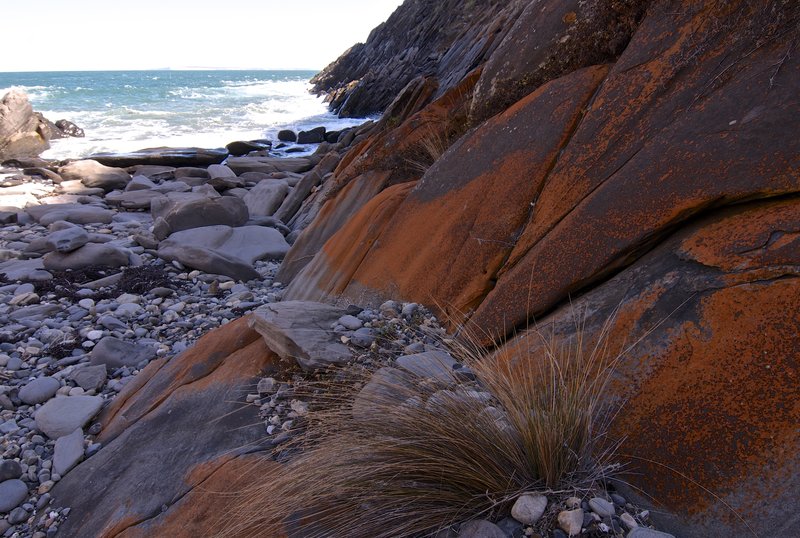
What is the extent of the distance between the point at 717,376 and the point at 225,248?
22.1 ft

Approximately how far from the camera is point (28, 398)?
4.16 metres

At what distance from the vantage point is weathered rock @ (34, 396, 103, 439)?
3.69m

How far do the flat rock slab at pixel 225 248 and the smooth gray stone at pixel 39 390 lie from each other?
2684mm

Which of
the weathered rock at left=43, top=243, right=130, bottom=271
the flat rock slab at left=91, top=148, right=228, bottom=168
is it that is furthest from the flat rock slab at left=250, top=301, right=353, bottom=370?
the flat rock slab at left=91, top=148, right=228, bottom=168

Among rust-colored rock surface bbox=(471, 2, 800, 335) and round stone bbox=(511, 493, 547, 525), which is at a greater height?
rust-colored rock surface bbox=(471, 2, 800, 335)

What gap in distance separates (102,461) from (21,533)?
48cm

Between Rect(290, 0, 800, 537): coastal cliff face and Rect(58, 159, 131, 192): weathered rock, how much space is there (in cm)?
1097

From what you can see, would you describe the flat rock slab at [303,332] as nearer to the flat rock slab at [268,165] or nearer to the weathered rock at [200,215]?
the weathered rock at [200,215]

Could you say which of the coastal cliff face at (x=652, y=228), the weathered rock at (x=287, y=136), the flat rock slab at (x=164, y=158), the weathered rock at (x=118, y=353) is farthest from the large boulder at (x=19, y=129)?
the coastal cliff face at (x=652, y=228)

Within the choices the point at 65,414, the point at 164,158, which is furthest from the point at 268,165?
the point at 65,414

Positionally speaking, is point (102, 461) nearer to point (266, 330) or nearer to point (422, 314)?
point (266, 330)

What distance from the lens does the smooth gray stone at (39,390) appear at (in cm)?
416

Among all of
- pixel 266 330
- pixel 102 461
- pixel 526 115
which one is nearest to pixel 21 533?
pixel 102 461

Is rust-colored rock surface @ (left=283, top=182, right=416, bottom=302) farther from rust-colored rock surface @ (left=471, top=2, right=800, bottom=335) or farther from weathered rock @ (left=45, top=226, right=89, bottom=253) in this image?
weathered rock @ (left=45, top=226, right=89, bottom=253)
